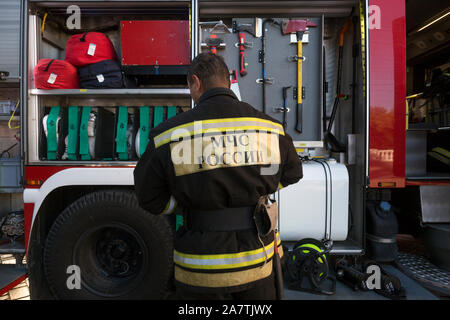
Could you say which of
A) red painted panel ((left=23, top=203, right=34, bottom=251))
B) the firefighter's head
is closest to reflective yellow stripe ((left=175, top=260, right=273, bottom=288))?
the firefighter's head

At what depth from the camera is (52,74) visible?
8.29 ft

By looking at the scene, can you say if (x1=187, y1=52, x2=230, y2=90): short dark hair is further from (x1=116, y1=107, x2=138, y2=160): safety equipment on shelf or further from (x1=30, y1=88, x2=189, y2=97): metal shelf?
(x1=116, y1=107, x2=138, y2=160): safety equipment on shelf

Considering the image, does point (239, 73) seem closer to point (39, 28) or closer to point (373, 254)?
point (39, 28)

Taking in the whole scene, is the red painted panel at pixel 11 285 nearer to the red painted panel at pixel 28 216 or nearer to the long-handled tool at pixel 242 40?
the red painted panel at pixel 28 216

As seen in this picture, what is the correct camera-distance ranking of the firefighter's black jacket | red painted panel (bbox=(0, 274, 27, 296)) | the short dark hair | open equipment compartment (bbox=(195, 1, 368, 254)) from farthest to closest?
open equipment compartment (bbox=(195, 1, 368, 254)), red painted panel (bbox=(0, 274, 27, 296)), the short dark hair, the firefighter's black jacket

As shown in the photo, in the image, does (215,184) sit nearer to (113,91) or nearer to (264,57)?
(113,91)

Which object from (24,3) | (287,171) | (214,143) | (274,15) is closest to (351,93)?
(274,15)

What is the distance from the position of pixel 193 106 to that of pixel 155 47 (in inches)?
29.9

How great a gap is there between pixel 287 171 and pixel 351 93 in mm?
2032

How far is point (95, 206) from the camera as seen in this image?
2.41 m

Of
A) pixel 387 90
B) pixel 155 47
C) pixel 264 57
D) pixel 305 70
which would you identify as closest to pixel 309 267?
pixel 387 90

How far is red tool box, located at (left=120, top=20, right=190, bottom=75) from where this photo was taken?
8.92ft

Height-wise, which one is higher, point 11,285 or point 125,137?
point 125,137

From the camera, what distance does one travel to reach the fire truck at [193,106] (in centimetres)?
243
